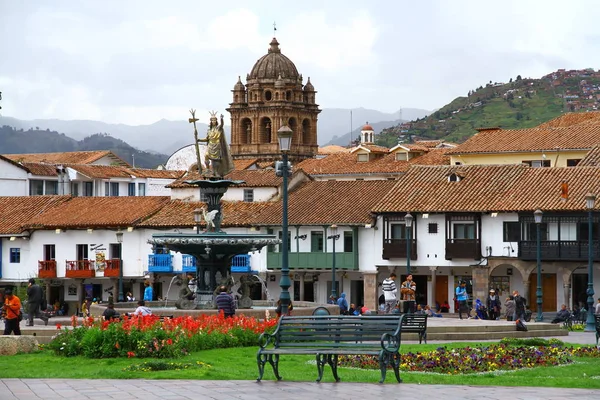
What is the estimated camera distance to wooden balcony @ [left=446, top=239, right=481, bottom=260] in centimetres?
6066

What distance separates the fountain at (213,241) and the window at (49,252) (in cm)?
3362

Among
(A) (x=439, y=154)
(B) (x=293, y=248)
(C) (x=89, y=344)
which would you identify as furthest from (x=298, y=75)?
(C) (x=89, y=344)

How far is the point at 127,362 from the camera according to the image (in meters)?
23.0

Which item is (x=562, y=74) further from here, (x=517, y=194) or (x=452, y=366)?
(x=452, y=366)

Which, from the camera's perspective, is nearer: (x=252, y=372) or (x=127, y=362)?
(x=252, y=372)

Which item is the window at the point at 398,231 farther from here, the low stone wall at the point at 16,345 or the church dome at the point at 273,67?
the church dome at the point at 273,67

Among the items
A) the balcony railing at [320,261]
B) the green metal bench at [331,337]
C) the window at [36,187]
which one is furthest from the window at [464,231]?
the green metal bench at [331,337]

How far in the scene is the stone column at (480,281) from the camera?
197 ft

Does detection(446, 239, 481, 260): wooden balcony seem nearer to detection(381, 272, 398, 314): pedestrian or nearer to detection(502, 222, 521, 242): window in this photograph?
detection(502, 222, 521, 242): window

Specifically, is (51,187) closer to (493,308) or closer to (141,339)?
(493,308)

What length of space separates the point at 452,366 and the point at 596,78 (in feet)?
554

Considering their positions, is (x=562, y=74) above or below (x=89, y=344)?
above

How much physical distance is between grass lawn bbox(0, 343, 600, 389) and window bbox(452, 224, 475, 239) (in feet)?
121

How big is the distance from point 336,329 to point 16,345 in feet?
25.5
